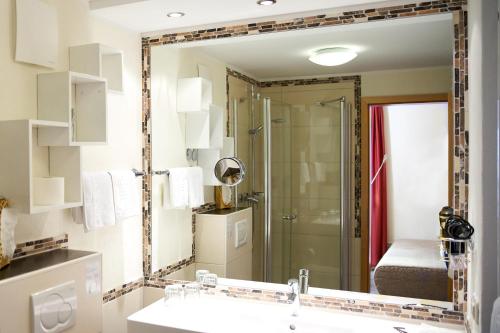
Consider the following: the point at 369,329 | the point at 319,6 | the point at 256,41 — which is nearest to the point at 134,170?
the point at 256,41

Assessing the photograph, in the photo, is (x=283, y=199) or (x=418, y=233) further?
(x=283, y=199)

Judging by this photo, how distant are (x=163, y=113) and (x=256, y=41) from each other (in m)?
0.63

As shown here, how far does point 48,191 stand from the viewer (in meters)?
1.56

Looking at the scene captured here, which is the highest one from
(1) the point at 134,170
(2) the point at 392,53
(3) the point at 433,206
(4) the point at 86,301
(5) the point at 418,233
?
(2) the point at 392,53

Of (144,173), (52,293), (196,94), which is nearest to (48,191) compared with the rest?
(52,293)

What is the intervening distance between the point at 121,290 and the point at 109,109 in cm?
91

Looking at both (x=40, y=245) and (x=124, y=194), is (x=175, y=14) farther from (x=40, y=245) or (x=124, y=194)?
(x=40, y=245)

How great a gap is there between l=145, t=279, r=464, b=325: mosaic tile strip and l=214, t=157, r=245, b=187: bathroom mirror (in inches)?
21.6

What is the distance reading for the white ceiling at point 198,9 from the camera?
70.4 inches

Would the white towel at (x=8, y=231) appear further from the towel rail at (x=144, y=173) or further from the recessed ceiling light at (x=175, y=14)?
the recessed ceiling light at (x=175, y=14)

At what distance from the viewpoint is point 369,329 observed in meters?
1.74

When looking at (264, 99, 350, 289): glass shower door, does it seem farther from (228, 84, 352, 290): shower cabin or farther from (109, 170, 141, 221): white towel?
(109, 170, 141, 221): white towel

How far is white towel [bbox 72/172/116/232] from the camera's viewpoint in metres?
1.77

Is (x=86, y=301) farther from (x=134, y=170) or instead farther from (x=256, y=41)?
(x=256, y=41)
